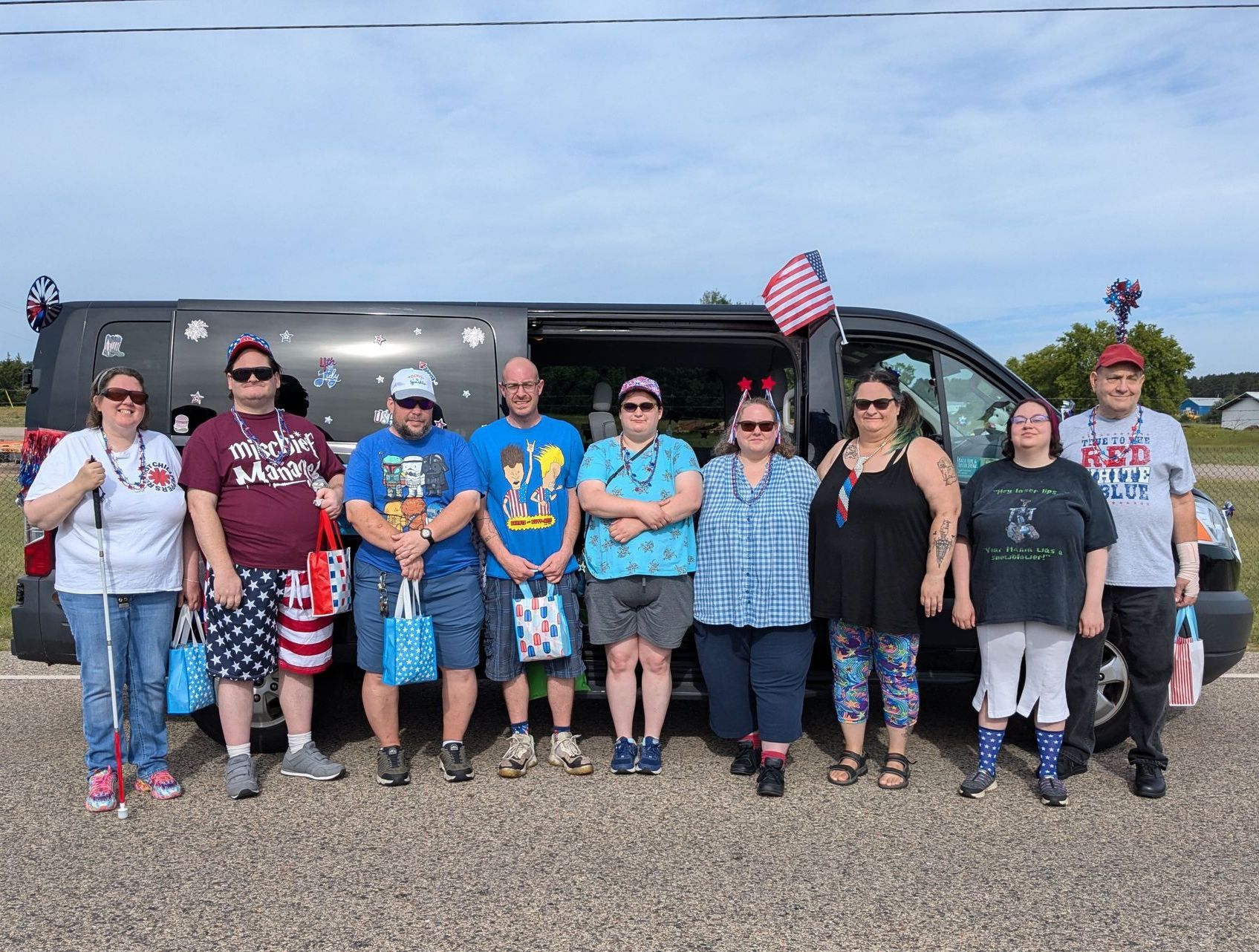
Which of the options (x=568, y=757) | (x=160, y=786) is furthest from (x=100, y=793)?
(x=568, y=757)

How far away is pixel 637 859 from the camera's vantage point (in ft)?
10.1

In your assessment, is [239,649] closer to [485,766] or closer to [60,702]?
[485,766]

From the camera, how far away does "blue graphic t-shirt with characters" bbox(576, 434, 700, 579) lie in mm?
3783

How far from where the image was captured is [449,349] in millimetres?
4117

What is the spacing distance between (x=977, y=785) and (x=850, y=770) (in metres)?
0.49

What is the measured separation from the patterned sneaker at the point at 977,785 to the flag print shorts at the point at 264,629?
2.66 metres

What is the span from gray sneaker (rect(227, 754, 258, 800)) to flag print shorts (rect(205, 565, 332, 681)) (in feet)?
1.09

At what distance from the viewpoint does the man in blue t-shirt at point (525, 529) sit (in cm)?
385

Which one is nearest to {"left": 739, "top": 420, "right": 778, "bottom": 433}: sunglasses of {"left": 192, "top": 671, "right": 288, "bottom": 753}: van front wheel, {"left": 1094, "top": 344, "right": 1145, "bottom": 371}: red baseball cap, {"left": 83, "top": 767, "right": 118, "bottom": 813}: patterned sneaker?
{"left": 1094, "top": 344, "right": 1145, "bottom": 371}: red baseball cap

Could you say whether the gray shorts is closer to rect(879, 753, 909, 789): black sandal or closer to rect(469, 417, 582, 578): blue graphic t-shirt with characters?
rect(469, 417, 582, 578): blue graphic t-shirt with characters

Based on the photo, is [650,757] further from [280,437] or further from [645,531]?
[280,437]

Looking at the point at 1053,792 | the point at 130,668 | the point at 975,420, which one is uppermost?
the point at 975,420

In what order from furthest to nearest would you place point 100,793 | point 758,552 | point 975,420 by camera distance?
point 975,420 → point 758,552 → point 100,793

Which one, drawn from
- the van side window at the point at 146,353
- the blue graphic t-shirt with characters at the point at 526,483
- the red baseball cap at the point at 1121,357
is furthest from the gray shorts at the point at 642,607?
the van side window at the point at 146,353
